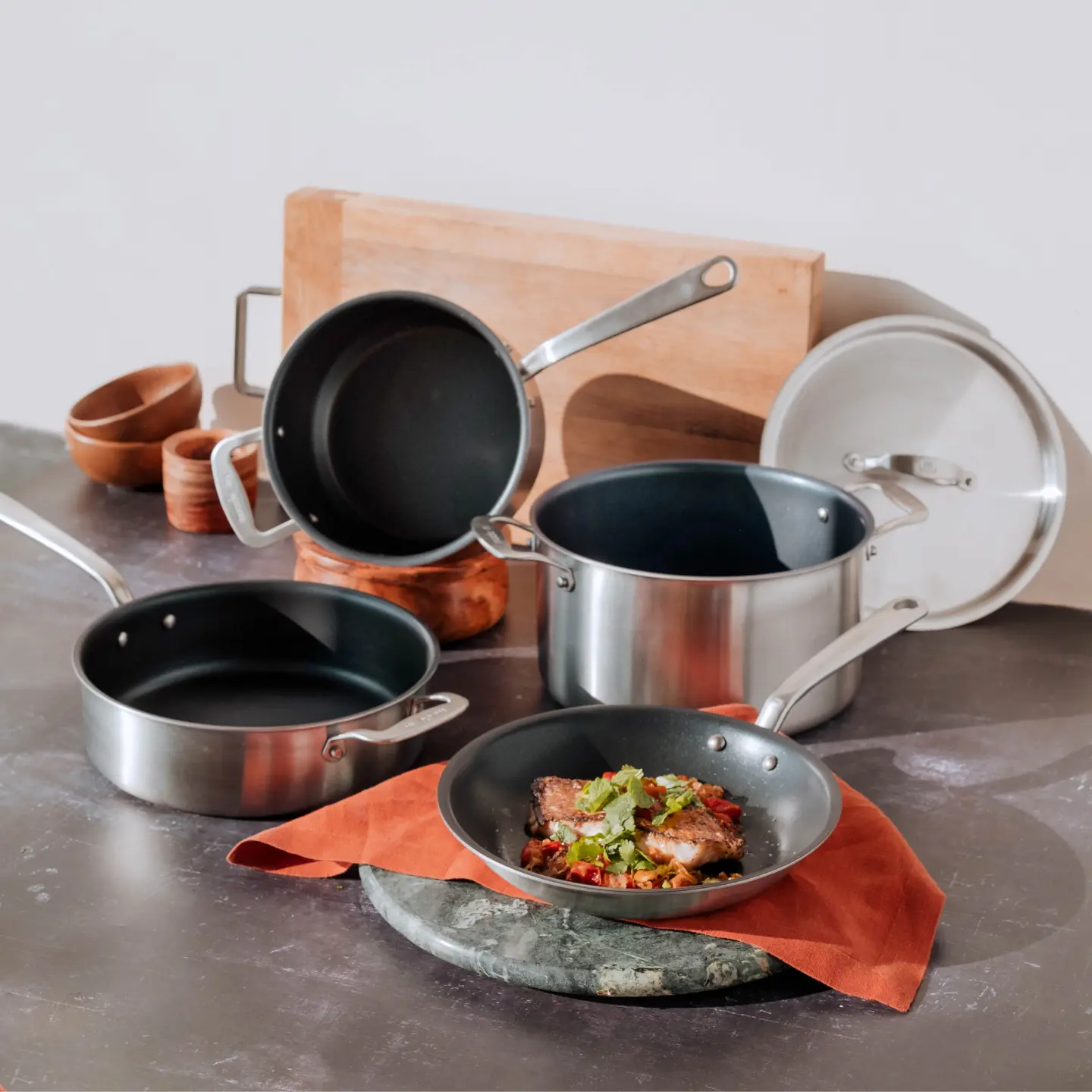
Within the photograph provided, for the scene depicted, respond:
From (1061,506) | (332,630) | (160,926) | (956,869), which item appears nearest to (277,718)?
(332,630)

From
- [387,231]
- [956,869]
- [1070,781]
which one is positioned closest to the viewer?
[956,869]

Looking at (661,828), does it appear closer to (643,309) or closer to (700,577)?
(700,577)

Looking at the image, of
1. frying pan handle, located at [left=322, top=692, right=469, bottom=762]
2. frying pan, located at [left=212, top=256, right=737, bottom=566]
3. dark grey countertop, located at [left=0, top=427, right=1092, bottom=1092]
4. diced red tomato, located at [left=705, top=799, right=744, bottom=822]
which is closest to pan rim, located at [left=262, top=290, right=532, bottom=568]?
frying pan, located at [left=212, top=256, right=737, bottom=566]

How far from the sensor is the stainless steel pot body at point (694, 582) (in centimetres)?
106

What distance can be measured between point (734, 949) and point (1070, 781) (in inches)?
14.6

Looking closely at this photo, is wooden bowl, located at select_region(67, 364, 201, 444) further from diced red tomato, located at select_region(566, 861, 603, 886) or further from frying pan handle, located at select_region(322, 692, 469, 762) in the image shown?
diced red tomato, located at select_region(566, 861, 603, 886)

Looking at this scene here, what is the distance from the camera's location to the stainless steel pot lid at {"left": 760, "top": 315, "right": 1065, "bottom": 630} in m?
1.27

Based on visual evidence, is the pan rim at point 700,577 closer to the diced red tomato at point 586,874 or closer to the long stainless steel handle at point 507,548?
the long stainless steel handle at point 507,548

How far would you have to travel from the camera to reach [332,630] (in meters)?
1.18

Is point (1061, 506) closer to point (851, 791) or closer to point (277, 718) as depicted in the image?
point (851, 791)

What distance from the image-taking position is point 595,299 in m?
1.37

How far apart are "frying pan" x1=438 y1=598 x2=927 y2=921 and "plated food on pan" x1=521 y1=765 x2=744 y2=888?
0.02 meters

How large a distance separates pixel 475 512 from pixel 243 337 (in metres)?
0.41

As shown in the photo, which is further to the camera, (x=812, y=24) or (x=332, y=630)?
(x=812, y=24)
